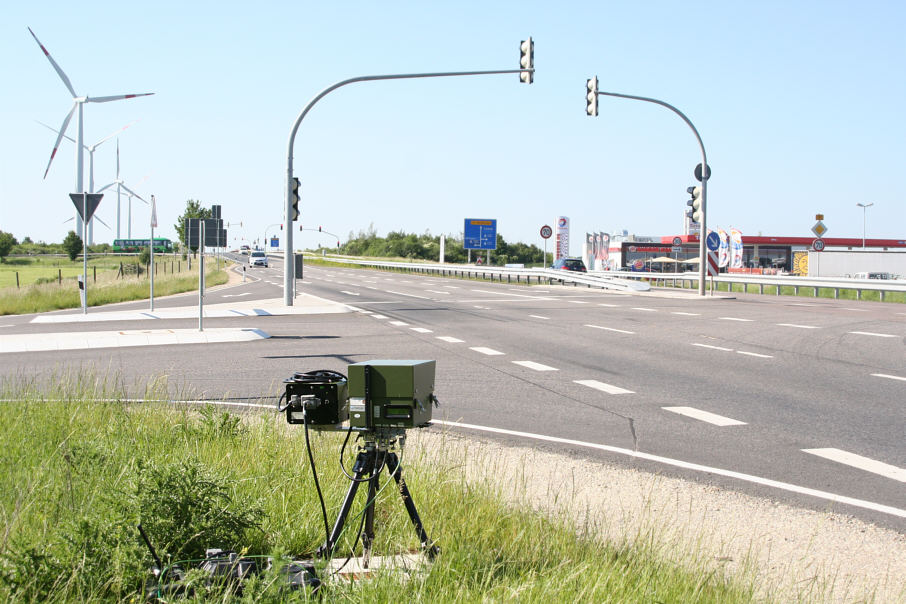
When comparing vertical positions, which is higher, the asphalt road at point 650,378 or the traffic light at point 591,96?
the traffic light at point 591,96

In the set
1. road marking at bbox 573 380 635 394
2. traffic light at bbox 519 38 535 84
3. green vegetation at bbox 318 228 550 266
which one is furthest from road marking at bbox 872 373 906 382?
green vegetation at bbox 318 228 550 266

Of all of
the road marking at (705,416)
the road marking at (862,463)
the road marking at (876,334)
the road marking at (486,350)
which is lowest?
the road marking at (705,416)

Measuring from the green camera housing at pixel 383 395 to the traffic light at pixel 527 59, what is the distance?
2165cm

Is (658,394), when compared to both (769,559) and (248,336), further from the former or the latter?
(248,336)

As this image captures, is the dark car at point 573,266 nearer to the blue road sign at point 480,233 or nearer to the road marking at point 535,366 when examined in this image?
the blue road sign at point 480,233

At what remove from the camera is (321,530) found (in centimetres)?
460

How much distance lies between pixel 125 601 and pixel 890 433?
283 inches

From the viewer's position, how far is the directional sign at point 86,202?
21.8 m

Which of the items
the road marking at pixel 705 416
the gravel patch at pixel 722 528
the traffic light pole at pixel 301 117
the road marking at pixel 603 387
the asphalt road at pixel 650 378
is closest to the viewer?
the gravel patch at pixel 722 528

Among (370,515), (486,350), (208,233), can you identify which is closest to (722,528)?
(370,515)

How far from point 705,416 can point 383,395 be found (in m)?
6.18

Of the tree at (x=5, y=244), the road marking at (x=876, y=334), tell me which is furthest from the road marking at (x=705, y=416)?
the tree at (x=5, y=244)

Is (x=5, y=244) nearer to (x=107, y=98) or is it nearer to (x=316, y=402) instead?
(x=107, y=98)

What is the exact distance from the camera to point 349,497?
3781 mm
